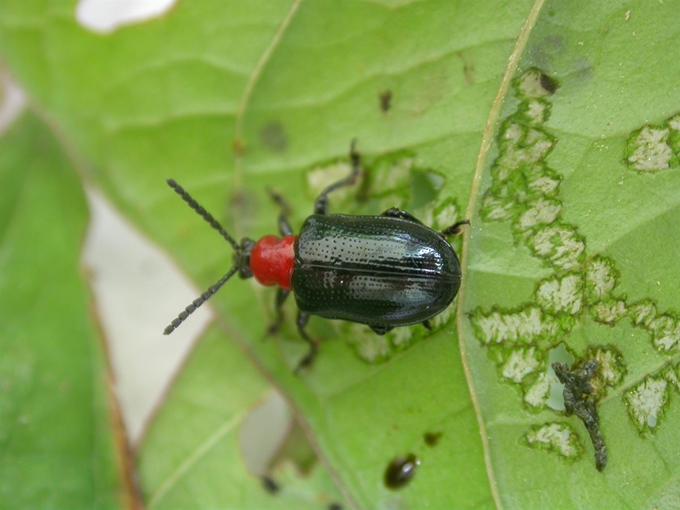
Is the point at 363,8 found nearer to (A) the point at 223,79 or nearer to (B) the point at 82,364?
(A) the point at 223,79

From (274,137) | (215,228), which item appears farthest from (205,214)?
(274,137)

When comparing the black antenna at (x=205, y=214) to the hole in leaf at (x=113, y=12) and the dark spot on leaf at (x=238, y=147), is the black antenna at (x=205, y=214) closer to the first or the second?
the dark spot on leaf at (x=238, y=147)

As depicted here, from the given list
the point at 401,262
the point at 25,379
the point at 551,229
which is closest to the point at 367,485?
the point at 401,262

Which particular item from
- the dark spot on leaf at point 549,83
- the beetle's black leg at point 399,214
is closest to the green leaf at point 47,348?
the beetle's black leg at point 399,214

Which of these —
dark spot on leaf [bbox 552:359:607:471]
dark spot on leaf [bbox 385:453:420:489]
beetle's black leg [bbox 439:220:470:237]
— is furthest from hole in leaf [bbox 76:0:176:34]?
dark spot on leaf [bbox 552:359:607:471]

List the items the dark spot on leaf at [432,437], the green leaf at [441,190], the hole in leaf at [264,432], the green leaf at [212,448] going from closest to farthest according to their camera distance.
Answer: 1. the green leaf at [441,190]
2. the dark spot on leaf at [432,437]
3. the green leaf at [212,448]
4. the hole in leaf at [264,432]

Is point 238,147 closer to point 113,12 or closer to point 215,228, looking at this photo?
point 215,228
